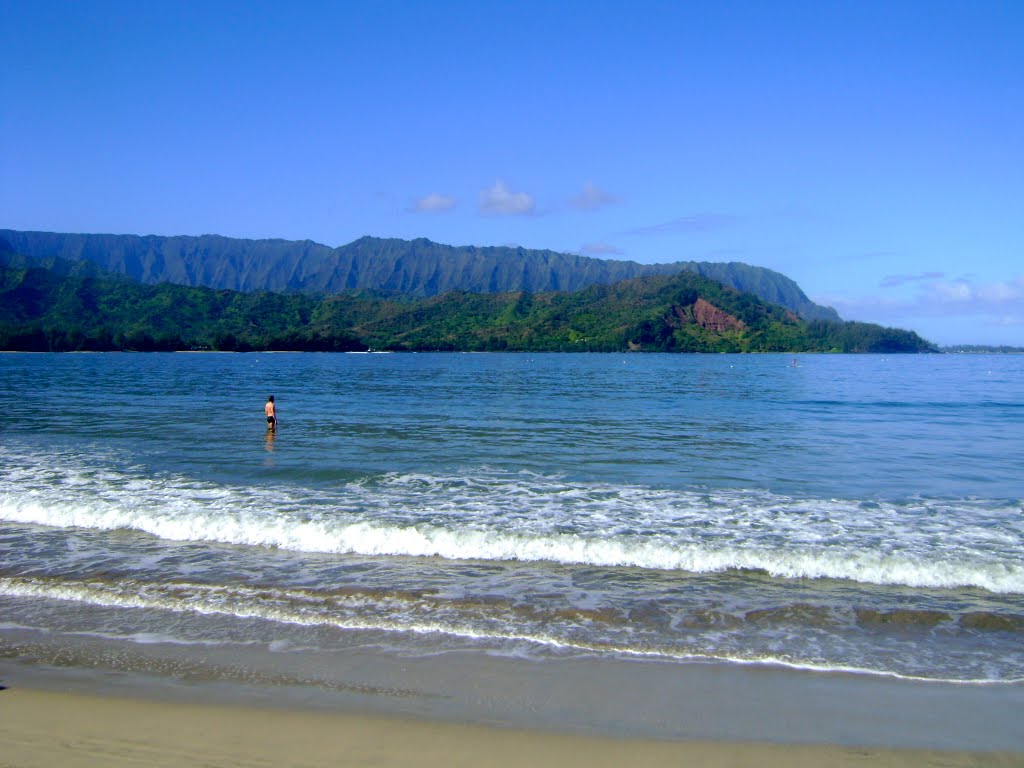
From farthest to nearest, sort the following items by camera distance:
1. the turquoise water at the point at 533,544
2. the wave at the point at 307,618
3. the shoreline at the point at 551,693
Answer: the turquoise water at the point at 533,544 → the wave at the point at 307,618 → the shoreline at the point at 551,693

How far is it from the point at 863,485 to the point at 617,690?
12456 millimetres

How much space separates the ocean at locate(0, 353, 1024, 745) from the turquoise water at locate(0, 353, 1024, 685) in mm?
57

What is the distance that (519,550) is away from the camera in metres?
11.4

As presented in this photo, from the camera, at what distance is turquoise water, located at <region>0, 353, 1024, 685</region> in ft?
26.5

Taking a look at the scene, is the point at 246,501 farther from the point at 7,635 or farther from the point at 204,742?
the point at 204,742

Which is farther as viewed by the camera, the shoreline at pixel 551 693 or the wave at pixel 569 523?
the wave at pixel 569 523

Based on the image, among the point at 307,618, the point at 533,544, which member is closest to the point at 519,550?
the point at 533,544

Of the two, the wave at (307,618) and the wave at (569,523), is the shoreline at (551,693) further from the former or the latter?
the wave at (569,523)

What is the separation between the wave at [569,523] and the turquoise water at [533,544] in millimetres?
65

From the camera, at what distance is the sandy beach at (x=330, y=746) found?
542 centimetres

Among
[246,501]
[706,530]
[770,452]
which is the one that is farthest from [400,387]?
[706,530]

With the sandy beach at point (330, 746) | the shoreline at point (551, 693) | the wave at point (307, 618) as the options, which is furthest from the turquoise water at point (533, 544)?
the sandy beach at point (330, 746)

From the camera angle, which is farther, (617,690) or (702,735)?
(617,690)

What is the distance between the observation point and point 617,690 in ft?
21.9
